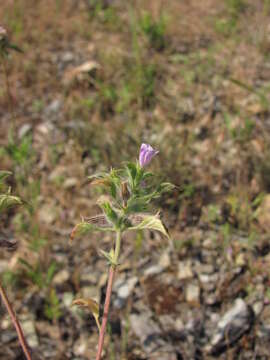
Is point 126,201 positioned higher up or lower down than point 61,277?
higher up

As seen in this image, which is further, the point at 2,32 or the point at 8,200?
the point at 2,32

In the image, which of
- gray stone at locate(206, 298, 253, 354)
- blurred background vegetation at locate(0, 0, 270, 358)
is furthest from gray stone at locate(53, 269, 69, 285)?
gray stone at locate(206, 298, 253, 354)

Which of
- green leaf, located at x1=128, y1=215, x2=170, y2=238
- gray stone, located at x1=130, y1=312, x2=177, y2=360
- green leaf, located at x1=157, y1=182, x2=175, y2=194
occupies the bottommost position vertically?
gray stone, located at x1=130, y1=312, x2=177, y2=360

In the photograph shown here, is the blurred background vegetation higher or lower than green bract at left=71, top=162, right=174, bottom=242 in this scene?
lower

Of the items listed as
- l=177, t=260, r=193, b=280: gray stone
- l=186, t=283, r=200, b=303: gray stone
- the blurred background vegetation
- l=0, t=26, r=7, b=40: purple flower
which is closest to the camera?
l=0, t=26, r=7, b=40: purple flower

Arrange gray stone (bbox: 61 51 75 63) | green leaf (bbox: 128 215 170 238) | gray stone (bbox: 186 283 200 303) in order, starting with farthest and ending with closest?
1. gray stone (bbox: 61 51 75 63)
2. gray stone (bbox: 186 283 200 303)
3. green leaf (bbox: 128 215 170 238)

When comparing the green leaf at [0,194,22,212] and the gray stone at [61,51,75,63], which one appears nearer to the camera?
the green leaf at [0,194,22,212]

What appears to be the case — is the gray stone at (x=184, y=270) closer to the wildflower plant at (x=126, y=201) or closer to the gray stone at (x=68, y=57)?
the wildflower plant at (x=126, y=201)

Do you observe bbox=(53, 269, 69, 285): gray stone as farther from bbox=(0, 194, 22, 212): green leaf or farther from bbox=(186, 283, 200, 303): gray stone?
bbox=(0, 194, 22, 212): green leaf

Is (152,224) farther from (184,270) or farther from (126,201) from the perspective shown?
(184,270)

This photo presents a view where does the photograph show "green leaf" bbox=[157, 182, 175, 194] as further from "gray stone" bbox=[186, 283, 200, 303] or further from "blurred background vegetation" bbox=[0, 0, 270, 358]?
"gray stone" bbox=[186, 283, 200, 303]

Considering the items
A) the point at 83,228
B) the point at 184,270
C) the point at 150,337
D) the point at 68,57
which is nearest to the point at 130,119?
the point at 68,57

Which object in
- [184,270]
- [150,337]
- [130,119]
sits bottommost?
[150,337]
